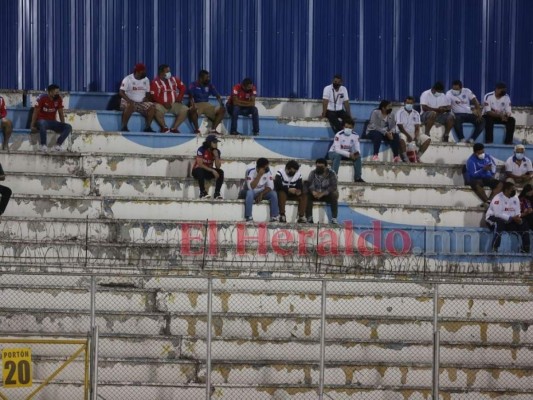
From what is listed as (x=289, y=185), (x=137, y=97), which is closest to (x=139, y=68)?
(x=137, y=97)

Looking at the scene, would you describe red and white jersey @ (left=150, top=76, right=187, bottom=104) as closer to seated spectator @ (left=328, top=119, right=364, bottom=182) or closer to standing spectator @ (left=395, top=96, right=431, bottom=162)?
seated spectator @ (left=328, top=119, right=364, bottom=182)

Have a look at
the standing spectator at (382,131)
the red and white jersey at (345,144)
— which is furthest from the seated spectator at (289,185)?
the standing spectator at (382,131)

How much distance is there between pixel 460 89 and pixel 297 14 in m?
3.70

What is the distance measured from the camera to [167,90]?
2605cm

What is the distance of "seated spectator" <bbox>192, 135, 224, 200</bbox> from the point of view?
23.6 meters

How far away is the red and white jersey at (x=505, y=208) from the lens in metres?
23.5

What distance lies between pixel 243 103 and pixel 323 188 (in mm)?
3308

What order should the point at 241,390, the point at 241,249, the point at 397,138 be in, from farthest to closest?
the point at 397,138, the point at 241,249, the point at 241,390

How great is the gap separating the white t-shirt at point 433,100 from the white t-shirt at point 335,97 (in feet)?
5.28

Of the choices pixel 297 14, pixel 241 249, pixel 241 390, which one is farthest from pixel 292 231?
pixel 297 14

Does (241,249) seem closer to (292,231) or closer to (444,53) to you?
(292,231)

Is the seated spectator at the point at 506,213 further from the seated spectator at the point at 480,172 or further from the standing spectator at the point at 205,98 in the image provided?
the standing spectator at the point at 205,98

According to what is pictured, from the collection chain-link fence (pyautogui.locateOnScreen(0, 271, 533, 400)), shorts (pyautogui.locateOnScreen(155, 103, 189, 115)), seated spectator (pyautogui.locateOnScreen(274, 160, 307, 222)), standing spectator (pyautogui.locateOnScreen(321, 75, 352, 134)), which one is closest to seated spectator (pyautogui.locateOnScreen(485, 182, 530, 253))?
chain-link fence (pyautogui.locateOnScreen(0, 271, 533, 400))

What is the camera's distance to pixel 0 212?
22.4 m
